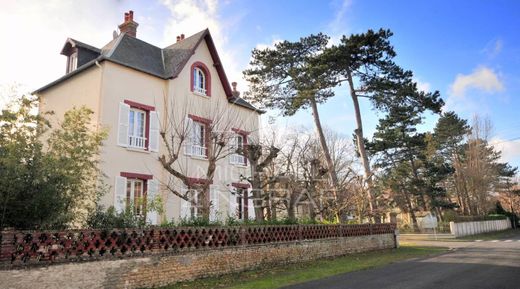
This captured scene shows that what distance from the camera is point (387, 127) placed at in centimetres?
3922

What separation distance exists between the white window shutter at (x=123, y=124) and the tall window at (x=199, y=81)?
4.05 meters

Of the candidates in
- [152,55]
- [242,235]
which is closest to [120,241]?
[242,235]

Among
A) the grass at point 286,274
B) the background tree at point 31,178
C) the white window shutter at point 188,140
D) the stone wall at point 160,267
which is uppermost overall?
the white window shutter at point 188,140

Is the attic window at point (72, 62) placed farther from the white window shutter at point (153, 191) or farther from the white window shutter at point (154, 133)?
the white window shutter at point (153, 191)

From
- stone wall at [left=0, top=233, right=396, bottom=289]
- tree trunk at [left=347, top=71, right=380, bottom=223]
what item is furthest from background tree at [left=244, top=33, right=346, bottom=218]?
Result: stone wall at [left=0, top=233, right=396, bottom=289]

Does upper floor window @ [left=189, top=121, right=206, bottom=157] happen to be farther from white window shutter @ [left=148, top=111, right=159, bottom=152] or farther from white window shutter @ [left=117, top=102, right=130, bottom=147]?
white window shutter @ [left=117, top=102, right=130, bottom=147]

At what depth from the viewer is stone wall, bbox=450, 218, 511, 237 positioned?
3184 centimetres

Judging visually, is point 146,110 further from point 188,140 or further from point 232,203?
point 232,203

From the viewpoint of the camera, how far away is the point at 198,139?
18.4 m

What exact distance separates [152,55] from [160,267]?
12144 mm

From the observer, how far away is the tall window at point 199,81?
18.9m

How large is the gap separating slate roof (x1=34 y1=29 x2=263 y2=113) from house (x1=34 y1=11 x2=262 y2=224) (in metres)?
0.05

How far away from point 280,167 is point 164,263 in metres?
13.5

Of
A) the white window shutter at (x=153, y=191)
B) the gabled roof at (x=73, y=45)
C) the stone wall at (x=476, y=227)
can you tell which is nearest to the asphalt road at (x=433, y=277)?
the white window shutter at (x=153, y=191)
